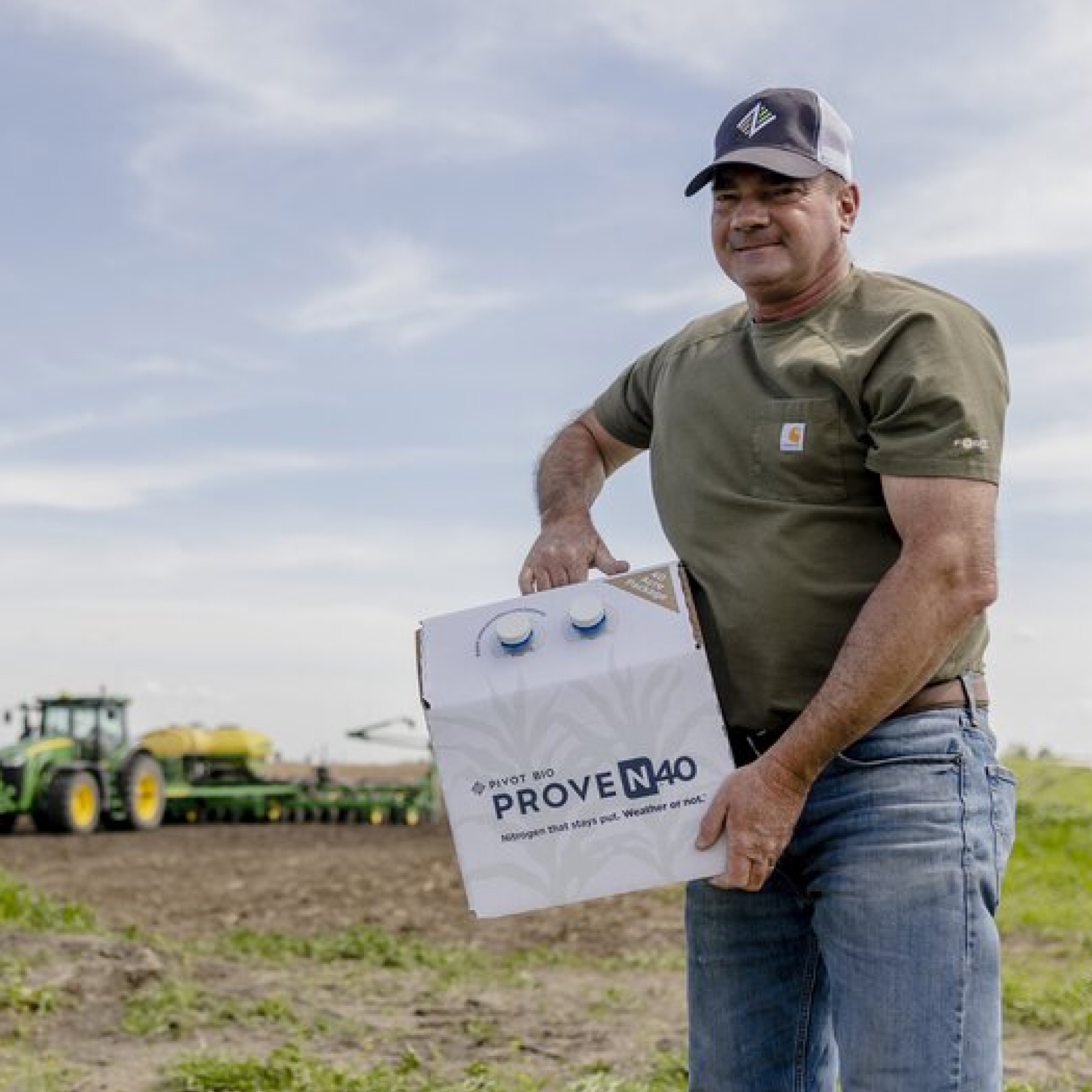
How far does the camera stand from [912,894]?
8.41 ft

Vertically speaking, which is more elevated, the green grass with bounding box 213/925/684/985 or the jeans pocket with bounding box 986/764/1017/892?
the jeans pocket with bounding box 986/764/1017/892

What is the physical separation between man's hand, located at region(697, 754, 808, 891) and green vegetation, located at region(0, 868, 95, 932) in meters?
7.34

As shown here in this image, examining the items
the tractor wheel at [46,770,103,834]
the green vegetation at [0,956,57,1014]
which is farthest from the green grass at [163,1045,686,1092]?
the tractor wheel at [46,770,103,834]

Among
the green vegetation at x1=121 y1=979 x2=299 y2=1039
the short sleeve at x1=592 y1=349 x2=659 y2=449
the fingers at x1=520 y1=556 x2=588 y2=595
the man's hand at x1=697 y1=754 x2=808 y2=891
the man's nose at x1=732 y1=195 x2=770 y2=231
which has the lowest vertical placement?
the green vegetation at x1=121 y1=979 x2=299 y2=1039

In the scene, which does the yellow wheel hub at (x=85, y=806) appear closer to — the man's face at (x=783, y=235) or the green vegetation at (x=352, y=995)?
the green vegetation at (x=352, y=995)

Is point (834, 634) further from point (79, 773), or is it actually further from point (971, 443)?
point (79, 773)

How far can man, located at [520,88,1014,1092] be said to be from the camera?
8.33 feet

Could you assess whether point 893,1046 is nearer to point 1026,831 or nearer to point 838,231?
point 838,231

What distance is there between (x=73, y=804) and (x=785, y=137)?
56.5 feet

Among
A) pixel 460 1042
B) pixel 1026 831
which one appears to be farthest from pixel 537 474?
pixel 1026 831

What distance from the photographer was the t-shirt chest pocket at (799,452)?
2.68 metres

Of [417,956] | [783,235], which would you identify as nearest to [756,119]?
[783,235]

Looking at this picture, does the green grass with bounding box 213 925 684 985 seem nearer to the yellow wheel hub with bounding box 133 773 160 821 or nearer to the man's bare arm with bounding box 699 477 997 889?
the man's bare arm with bounding box 699 477 997 889

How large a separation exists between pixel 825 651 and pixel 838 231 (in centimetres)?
75
